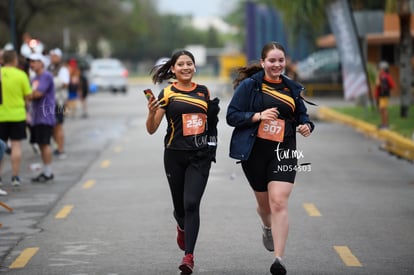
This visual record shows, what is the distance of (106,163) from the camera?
726 inches

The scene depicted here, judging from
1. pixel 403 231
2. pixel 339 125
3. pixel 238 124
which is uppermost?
pixel 238 124

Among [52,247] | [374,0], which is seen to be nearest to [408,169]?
[52,247]

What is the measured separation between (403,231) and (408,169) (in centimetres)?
634

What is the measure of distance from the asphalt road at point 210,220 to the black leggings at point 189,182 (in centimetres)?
40

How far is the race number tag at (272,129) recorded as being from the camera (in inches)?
327

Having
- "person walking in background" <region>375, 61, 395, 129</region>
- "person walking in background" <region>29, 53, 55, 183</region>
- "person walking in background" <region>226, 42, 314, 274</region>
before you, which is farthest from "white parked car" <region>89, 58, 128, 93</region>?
"person walking in background" <region>226, 42, 314, 274</region>

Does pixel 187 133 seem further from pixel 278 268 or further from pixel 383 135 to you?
pixel 383 135

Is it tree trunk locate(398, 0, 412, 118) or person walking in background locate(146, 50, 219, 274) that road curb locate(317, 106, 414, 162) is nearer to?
tree trunk locate(398, 0, 412, 118)

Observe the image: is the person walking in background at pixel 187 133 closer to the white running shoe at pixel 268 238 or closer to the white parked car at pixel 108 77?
the white running shoe at pixel 268 238

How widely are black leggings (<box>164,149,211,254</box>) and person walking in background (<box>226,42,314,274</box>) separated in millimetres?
321

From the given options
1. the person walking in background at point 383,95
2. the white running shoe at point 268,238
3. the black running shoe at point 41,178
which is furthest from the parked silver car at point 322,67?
the white running shoe at point 268,238

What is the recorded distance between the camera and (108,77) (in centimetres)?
5472

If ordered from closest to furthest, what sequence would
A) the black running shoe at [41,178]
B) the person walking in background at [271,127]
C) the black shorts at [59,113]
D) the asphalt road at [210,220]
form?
the person walking in background at [271,127]
the asphalt road at [210,220]
the black running shoe at [41,178]
the black shorts at [59,113]

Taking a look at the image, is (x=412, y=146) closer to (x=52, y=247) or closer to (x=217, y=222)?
(x=217, y=222)
